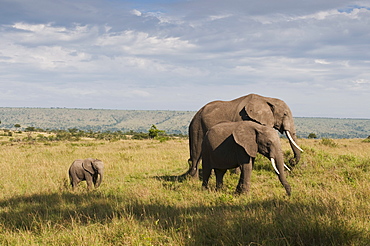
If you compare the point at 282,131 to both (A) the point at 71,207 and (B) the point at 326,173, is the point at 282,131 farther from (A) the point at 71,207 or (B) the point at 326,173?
(A) the point at 71,207

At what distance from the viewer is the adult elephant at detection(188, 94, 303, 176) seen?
1082 cm

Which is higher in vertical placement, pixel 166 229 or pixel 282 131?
pixel 282 131

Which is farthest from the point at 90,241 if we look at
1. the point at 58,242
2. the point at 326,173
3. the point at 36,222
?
the point at 326,173

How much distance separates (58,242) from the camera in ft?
17.3

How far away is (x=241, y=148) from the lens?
8.59 m

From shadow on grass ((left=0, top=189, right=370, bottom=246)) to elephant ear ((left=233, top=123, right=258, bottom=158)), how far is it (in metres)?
1.45

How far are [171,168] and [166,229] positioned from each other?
383 inches

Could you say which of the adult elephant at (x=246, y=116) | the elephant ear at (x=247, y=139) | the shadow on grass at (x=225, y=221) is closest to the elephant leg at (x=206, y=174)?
the elephant ear at (x=247, y=139)

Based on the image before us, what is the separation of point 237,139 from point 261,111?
9.18 feet

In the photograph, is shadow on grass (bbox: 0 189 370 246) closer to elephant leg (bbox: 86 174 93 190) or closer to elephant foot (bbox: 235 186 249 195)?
elephant foot (bbox: 235 186 249 195)

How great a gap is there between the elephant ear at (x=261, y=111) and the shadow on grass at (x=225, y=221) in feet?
13.2

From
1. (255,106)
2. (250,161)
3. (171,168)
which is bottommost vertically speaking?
(171,168)

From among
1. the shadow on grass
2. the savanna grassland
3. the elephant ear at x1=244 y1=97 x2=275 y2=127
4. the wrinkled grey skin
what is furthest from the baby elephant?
the elephant ear at x1=244 y1=97 x2=275 y2=127

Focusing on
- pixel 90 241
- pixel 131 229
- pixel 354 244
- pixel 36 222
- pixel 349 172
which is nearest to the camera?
pixel 354 244
